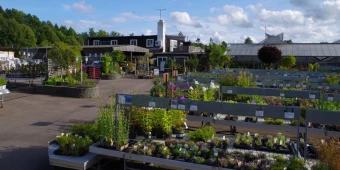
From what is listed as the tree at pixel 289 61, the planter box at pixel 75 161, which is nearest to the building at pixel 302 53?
the tree at pixel 289 61

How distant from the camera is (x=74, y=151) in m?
5.25

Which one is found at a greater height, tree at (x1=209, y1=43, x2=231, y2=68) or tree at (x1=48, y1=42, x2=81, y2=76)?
tree at (x1=209, y1=43, x2=231, y2=68)

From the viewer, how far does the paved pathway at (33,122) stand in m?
6.19

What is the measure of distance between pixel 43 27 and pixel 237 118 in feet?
270

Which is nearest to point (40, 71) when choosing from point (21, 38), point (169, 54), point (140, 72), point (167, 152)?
point (140, 72)

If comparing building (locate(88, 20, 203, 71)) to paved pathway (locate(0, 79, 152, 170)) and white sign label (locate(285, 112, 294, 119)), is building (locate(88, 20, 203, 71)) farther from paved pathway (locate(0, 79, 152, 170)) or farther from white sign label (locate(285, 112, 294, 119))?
white sign label (locate(285, 112, 294, 119))

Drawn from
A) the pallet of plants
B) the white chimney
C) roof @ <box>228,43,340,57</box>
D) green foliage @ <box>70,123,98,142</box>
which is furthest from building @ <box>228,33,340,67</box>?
the pallet of plants

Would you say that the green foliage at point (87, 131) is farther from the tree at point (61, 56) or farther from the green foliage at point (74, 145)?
the tree at point (61, 56)

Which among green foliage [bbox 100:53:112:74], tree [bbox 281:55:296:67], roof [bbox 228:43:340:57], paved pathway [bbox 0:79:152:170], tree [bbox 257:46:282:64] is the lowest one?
paved pathway [bbox 0:79:152:170]

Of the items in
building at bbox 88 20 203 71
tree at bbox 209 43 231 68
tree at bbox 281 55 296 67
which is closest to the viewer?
tree at bbox 209 43 231 68

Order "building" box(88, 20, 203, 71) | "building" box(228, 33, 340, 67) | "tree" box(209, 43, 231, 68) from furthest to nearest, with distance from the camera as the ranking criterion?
"building" box(88, 20, 203, 71)
"building" box(228, 33, 340, 67)
"tree" box(209, 43, 231, 68)

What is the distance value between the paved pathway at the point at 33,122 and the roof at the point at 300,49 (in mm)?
32415

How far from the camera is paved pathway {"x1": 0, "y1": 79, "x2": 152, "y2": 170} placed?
20.3 ft

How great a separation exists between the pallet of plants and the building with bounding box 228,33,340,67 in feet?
124
